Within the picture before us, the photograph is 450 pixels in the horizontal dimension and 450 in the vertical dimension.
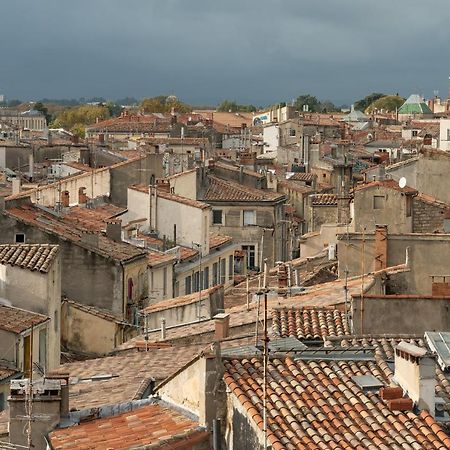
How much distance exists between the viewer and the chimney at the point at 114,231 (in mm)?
39872

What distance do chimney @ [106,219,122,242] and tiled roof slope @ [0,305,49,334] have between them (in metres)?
12.8

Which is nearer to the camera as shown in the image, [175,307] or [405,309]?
[405,309]

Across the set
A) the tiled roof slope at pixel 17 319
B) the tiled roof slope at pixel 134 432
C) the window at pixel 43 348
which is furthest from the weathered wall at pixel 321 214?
the tiled roof slope at pixel 134 432

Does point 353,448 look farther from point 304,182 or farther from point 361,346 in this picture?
point 304,182

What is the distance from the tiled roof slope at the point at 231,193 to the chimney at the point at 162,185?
488 cm

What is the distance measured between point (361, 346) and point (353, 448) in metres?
4.08

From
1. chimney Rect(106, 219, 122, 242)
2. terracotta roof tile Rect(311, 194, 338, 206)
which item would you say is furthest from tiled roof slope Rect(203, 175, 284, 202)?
chimney Rect(106, 219, 122, 242)

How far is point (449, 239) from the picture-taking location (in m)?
31.2

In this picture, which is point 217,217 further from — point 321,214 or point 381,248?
point 381,248

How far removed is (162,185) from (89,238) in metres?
14.8

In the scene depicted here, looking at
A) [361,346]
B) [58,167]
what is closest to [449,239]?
[361,346]

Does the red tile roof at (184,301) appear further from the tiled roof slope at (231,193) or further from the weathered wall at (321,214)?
the weathered wall at (321,214)

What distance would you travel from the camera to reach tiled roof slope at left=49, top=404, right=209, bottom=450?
46.8ft

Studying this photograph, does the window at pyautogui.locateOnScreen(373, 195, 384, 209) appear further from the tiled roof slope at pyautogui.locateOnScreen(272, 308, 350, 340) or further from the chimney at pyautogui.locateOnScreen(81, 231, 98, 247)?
the tiled roof slope at pyautogui.locateOnScreen(272, 308, 350, 340)
